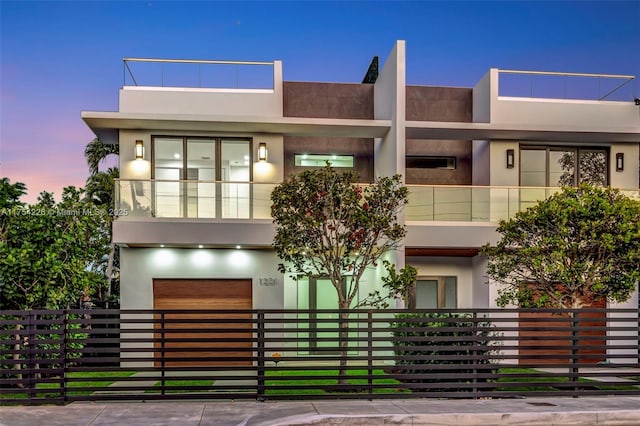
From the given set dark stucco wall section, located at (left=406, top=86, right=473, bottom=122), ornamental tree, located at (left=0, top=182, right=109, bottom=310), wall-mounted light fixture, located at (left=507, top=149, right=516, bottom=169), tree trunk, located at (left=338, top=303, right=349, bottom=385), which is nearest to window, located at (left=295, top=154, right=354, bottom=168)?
dark stucco wall section, located at (left=406, top=86, right=473, bottom=122)

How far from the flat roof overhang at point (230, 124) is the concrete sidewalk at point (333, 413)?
22.0 ft

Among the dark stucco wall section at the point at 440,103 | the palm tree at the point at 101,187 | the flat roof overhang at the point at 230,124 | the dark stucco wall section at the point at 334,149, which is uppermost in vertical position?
the dark stucco wall section at the point at 440,103

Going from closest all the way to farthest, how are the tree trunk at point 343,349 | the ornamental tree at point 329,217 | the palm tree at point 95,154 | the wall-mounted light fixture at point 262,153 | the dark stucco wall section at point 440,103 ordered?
the tree trunk at point 343,349 < the ornamental tree at point 329,217 < the wall-mounted light fixture at point 262,153 < the dark stucco wall section at point 440,103 < the palm tree at point 95,154

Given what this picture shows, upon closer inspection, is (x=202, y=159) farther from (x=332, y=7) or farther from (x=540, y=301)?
(x=540, y=301)

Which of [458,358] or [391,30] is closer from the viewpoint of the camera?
[458,358]

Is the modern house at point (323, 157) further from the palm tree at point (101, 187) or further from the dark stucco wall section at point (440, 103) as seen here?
the palm tree at point (101, 187)

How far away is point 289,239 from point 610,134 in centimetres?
933

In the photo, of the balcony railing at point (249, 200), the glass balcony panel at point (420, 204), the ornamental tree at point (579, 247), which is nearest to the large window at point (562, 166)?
the balcony railing at point (249, 200)

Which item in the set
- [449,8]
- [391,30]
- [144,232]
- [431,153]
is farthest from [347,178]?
[449,8]

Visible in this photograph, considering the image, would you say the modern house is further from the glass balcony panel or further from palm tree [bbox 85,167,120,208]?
palm tree [bbox 85,167,120,208]

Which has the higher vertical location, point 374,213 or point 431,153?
point 431,153

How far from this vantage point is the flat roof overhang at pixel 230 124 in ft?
37.9

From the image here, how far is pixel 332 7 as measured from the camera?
14.8 m

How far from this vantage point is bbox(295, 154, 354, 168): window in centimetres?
1409
